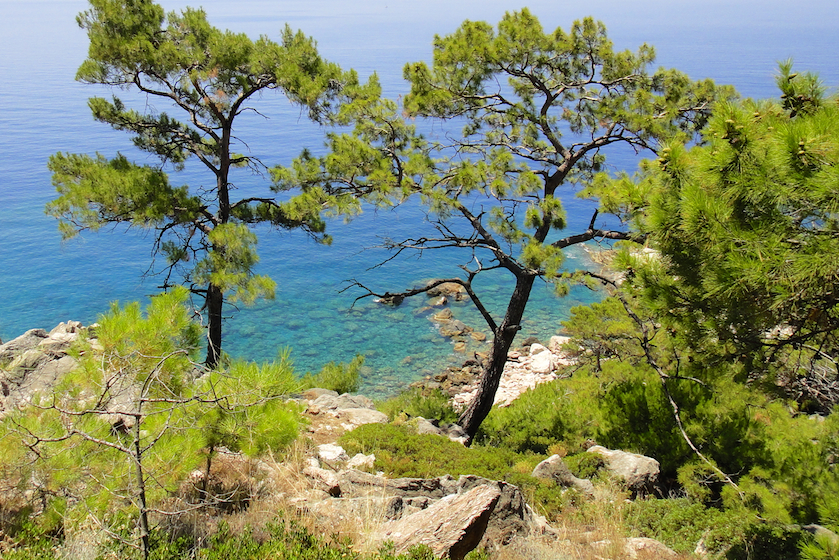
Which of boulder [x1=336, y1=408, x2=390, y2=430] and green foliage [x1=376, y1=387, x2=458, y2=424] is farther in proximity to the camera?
green foliage [x1=376, y1=387, x2=458, y2=424]

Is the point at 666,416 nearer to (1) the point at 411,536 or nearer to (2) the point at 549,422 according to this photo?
(2) the point at 549,422

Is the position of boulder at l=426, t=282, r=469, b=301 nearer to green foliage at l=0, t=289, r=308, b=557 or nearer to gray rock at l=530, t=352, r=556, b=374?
gray rock at l=530, t=352, r=556, b=374

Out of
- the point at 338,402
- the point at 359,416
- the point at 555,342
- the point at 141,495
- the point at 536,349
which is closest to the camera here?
the point at 141,495

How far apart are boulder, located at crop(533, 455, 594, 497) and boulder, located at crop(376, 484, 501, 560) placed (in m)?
2.73

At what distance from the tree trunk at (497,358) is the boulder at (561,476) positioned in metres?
2.58

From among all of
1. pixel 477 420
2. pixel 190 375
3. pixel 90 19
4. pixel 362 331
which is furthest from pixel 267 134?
pixel 190 375

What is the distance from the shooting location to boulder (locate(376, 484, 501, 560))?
14.0 feet

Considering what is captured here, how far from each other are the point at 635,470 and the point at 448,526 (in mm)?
4118

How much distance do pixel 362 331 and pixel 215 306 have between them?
11210 millimetres

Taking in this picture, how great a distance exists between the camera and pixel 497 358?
10000 mm

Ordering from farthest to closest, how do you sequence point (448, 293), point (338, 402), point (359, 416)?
1. point (448, 293)
2. point (338, 402)
3. point (359, 416)

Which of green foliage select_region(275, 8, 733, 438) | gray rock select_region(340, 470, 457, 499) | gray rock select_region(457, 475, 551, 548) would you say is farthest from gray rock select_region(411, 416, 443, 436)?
gray rock select_region(457, 475, 551, 548)

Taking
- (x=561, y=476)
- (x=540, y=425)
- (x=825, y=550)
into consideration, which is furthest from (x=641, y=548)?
(x=540, y=425)

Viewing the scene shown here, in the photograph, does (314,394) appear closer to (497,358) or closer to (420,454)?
(497,358)
